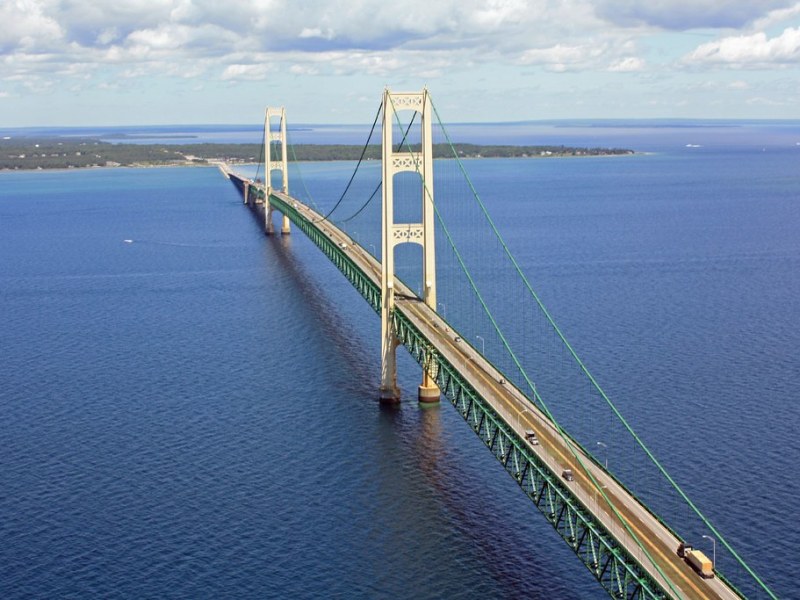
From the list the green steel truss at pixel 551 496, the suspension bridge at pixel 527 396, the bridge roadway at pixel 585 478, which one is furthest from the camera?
the suspension bridge at pixel 527 396

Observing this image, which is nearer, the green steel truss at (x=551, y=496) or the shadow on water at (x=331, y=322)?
the green steel truss at (x=551, y=496)

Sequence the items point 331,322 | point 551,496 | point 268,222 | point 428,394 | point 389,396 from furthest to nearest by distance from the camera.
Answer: point 268,222 < point 331,322 < point 389,396 < point 428,394 < point 551,496

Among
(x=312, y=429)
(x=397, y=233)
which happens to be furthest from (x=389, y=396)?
(x=397, y=233)

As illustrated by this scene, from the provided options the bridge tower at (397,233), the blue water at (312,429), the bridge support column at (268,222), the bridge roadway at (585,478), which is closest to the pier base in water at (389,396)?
the bridge tower at (397,233)

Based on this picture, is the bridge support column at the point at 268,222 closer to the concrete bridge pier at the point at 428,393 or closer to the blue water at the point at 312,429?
the blue water at the point at 312,429

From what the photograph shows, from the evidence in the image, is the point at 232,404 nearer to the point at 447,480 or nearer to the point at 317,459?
the point at 317,459

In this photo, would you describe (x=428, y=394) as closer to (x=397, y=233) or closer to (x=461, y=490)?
(x=397, y=233)

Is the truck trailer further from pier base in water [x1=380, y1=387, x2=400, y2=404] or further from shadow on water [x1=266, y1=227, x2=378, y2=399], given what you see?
shadow on water [x1=266, y1=227, x2=378, y2=399]
